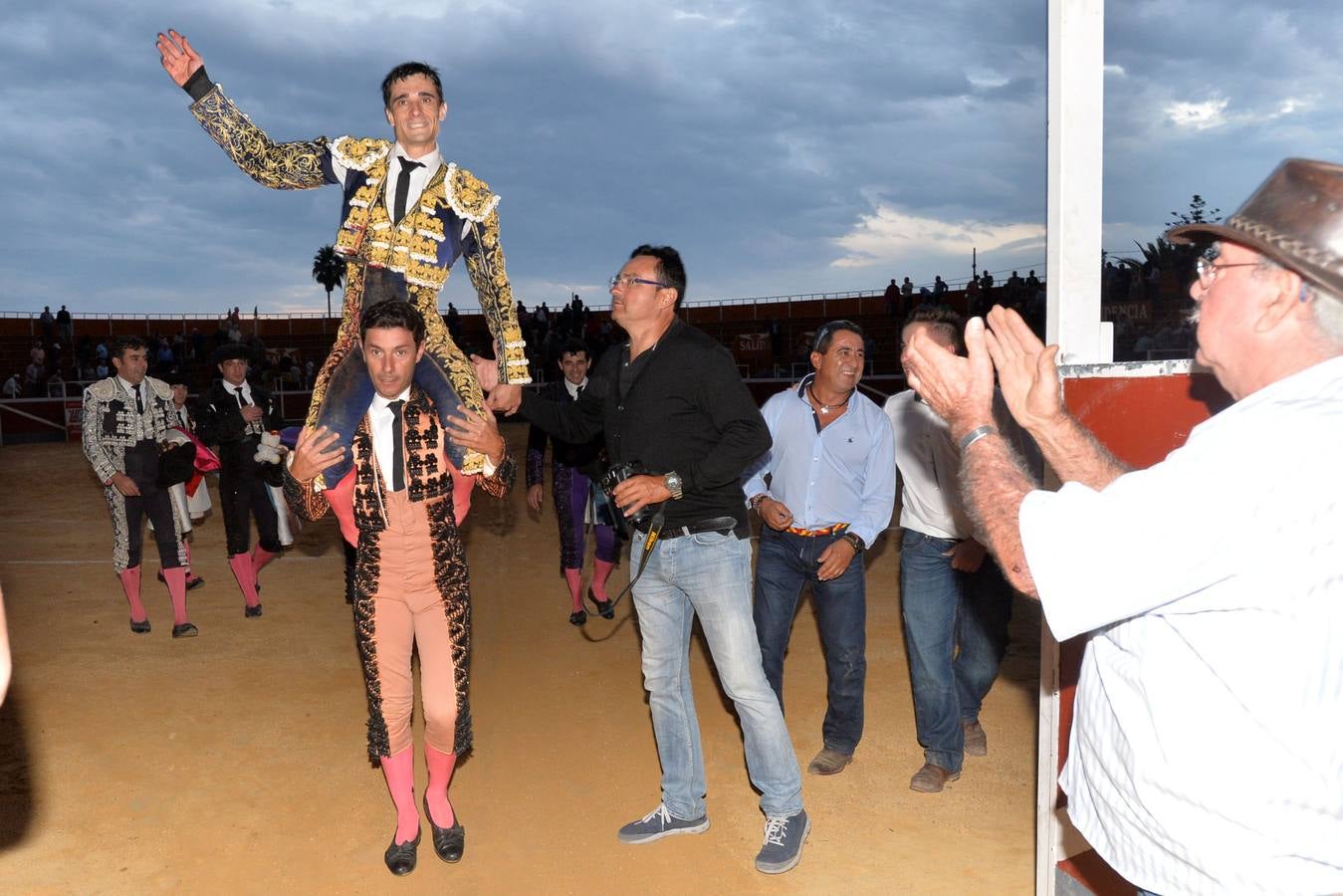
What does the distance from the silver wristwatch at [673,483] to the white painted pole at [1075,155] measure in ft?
4.35

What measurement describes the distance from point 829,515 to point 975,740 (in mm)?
1434

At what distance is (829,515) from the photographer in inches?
188

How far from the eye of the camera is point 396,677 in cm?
396

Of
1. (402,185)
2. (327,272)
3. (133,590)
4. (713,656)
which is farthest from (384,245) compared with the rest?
(327,272)

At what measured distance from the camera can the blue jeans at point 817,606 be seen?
473 centimetres

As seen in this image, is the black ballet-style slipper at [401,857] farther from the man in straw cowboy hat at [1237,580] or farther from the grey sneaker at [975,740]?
the man in straw cowboy hat at [1237,580]

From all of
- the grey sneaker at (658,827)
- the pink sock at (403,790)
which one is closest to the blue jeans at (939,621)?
the grey sneaker at (658,827)

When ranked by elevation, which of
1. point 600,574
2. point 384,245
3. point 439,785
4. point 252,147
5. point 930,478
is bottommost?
point 439,785

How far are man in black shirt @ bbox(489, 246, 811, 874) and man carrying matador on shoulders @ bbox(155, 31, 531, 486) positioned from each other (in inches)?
9.9

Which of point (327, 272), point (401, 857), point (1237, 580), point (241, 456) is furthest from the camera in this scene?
point (327, 272)

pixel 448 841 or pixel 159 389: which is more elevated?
pixel 159 389

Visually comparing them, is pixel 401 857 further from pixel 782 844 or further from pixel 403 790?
pixel 782 844

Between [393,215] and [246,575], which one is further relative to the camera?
[246,575]

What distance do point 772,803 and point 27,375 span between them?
27129 millimetres
